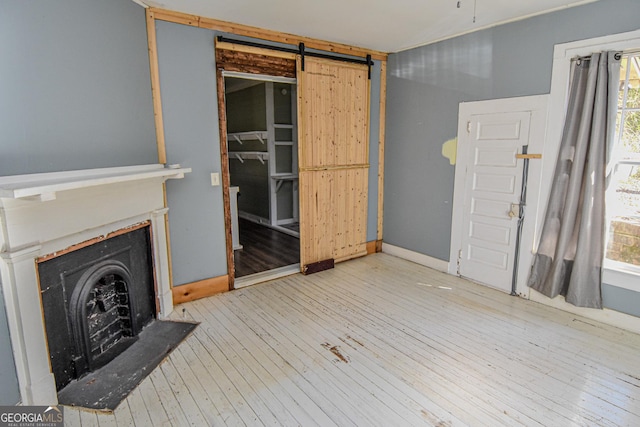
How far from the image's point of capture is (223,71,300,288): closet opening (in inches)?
231

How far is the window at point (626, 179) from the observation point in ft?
9.24

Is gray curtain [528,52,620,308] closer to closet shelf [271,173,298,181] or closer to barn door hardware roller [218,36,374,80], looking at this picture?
barn door hardware roller [218,36,374,80]

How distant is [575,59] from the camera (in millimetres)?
2955

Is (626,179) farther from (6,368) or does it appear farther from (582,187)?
(6,368)

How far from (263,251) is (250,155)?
2455 mm

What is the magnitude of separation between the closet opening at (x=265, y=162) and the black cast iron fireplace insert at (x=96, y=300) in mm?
2272

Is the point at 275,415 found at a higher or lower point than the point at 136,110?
lower

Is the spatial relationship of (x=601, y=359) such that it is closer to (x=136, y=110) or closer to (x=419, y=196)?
(x=419, y=196)

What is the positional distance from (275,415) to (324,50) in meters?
3.71

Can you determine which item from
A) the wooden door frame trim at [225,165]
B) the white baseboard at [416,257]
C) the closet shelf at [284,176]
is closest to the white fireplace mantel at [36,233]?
the wooden door frame trim at [225,165]

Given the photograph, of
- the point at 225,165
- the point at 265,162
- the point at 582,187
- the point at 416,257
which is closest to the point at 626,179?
the point at 582,187

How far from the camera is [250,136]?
21.7 ft

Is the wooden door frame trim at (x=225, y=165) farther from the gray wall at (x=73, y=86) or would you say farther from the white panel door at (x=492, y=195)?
the white panel door at (x=492, y=195)

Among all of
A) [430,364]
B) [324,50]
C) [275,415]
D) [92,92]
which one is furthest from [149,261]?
[324,50]
